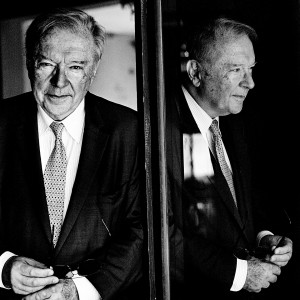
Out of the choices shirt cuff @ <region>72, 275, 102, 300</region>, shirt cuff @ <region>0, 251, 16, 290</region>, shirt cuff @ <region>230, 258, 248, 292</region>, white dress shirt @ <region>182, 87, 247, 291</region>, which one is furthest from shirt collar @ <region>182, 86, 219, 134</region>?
shirt cuff @ <region>0, 251, 16, 290</region>

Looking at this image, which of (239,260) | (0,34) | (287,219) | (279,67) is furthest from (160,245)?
(0,34)

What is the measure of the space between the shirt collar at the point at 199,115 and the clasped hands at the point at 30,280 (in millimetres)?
641

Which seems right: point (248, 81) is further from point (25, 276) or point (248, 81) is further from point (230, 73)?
point (25, 276)

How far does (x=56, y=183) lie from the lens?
5.62 ft

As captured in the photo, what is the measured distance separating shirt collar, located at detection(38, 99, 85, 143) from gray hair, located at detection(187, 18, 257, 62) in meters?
0.39

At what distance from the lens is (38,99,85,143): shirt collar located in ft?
5.66

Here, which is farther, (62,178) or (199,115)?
(199,115)

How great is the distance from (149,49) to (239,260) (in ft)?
2.37

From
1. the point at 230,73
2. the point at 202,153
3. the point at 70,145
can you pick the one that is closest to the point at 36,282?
the point at 70,145

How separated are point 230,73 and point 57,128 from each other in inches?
22.2

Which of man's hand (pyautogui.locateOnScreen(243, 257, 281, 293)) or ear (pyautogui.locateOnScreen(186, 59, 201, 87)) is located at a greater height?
ear (pyautogui.locateOnScreen(186, 59, 201, 87))

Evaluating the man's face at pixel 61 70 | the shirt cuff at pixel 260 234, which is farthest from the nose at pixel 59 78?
the shirt cuff at pixel 260 234

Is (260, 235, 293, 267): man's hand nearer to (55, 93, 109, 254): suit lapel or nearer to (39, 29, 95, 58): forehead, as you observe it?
(55, 93, 109, 254): suit lapel

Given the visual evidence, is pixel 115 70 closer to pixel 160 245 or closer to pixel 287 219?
pixel 160 245
